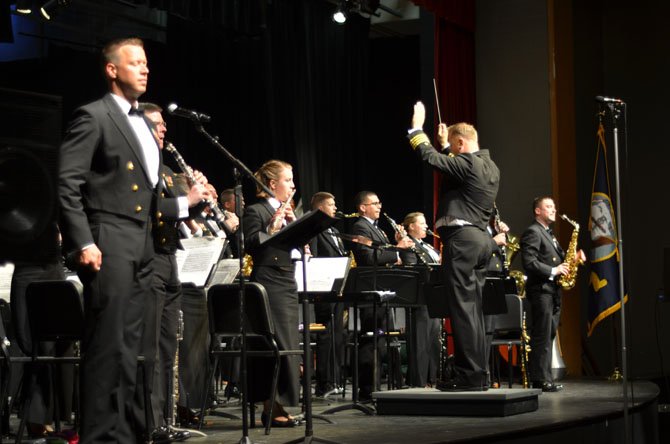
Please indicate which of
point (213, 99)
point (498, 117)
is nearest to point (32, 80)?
point (213, 99)

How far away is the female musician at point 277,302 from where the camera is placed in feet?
17.5

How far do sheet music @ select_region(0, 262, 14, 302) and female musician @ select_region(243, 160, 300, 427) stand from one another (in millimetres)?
1326

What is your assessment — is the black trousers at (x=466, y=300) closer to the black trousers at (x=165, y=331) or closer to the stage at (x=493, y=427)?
the stage at (x=493, y=427)

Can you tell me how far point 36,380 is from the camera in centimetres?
503

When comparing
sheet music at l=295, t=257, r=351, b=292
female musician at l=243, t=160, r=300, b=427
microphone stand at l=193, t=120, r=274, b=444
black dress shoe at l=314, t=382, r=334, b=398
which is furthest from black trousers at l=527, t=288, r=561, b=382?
microphone stand at l=193, t=120, r=274, b=444

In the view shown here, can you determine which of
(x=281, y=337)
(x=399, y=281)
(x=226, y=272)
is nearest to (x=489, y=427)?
(x=281, y=337)

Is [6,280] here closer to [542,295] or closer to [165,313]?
[165,313]

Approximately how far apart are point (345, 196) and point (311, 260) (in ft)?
18.5

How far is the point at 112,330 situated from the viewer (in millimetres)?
3410

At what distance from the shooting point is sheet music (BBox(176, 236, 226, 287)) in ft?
17.3

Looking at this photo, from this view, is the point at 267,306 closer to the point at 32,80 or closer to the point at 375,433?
the point at 375,433

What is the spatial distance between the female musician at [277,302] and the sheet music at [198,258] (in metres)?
0.20

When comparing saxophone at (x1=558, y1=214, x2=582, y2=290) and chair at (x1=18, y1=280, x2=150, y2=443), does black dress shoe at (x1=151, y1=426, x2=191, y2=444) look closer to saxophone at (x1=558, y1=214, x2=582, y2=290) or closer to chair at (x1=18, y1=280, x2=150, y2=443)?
chair at (x1=18, y1=280, x2=150, y2=443)

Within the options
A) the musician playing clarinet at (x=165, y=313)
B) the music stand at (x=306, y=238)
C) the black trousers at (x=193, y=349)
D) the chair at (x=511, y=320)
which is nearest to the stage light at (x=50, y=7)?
the musician playing clarinet at (x=165, y=313)
